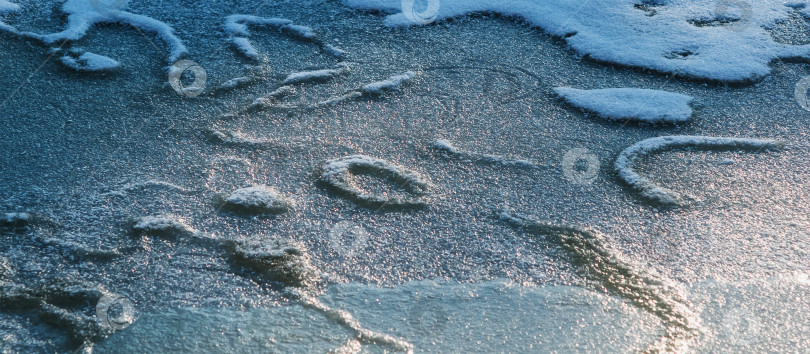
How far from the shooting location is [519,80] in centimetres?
303

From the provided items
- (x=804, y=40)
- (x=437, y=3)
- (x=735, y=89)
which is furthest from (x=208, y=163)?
(x=804, y=40)

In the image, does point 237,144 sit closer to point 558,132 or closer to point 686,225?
point 558,132

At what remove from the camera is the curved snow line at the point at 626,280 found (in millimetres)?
1688

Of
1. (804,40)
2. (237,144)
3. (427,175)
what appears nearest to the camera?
(427,175)

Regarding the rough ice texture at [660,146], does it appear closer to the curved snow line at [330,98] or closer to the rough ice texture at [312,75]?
the curved snow line at [330,98]

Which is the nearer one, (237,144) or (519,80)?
(237,144)

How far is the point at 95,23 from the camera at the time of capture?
11.4 ft

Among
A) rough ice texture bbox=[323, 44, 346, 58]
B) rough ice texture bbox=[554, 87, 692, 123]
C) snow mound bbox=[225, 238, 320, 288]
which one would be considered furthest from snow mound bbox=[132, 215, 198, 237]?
rough ice texture bbox=[554, 87, 692, 123]

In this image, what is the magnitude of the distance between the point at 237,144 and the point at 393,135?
591 mm

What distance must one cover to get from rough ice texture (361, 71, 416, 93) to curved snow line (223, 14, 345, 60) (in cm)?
35

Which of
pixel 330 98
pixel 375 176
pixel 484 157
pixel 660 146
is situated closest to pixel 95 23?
pixel 330 98

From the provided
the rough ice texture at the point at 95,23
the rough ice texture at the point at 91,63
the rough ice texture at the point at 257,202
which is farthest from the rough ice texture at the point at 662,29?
the rough ice texture at the point at 257,202

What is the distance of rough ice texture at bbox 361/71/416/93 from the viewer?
291 centimetres

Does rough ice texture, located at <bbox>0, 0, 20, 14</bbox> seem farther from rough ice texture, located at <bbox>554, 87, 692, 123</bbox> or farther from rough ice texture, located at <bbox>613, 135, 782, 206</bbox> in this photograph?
rough ice texture, located at <bbox>613, 135, 782, 206</bbox>
